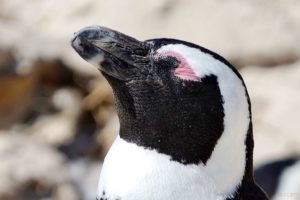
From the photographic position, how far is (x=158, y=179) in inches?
82.0

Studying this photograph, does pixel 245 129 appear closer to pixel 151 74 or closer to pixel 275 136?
pixel 151 74

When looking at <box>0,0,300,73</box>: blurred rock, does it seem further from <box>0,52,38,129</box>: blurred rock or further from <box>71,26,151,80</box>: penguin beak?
<box>71,26,151,80</box>: penguin beak

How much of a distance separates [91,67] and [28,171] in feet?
3.12

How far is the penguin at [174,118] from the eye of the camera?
6.77ft

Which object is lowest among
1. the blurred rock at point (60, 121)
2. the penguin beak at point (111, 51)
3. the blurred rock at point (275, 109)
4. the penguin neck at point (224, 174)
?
the blurred rock at point (60, 121)

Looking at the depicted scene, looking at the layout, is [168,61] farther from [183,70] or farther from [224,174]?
[224,174]

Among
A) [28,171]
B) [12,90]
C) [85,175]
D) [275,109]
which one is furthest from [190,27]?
[28,171]

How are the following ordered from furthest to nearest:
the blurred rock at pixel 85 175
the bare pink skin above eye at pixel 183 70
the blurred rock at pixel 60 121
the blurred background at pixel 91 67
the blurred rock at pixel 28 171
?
the blurred rock at pixel 60 121 < the blurred background at pixel 91 67 < the blurred rock at pixel 85 175 < the blurred rock at pixel 28 171 < the bare pink skin above eye at pixel 183 70

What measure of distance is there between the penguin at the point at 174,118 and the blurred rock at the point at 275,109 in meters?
1.99

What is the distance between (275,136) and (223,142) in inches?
86.1

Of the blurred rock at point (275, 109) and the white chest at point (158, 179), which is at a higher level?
the white chest at point (158, 179)

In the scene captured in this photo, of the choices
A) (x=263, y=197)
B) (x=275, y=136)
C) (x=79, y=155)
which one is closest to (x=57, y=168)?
(x=79, y=155)

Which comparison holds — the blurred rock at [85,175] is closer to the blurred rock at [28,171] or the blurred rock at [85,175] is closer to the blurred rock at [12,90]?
the blurred rock at [28,171]

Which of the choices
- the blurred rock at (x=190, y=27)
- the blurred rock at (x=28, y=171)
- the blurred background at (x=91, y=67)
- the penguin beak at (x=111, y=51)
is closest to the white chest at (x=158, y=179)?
the penguin beak at (x=111, y=51)
